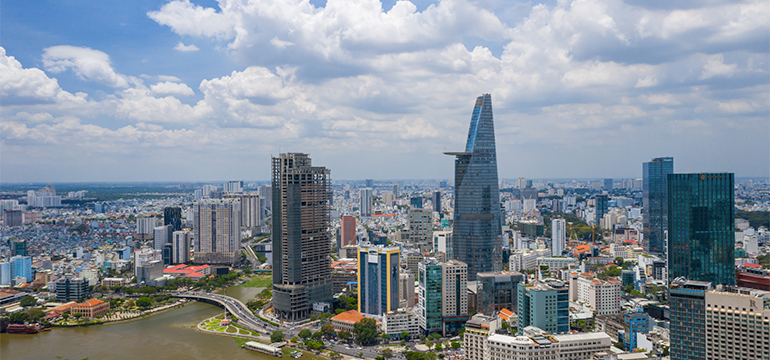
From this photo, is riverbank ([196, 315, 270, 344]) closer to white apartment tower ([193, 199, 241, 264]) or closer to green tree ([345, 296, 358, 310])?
green tree ([345, 296, 358, 310])

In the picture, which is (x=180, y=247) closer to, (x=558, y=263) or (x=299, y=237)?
(x=299, y=237)

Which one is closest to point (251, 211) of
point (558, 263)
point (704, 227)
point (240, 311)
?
point (240, 311)

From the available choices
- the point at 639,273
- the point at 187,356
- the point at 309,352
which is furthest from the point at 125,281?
the point at 639,273

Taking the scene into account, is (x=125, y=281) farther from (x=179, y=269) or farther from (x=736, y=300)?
(x=736, y=300)

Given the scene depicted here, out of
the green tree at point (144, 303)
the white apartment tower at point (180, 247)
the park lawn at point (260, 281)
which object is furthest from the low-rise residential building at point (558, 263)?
the white apartment tower at point (180, 247)

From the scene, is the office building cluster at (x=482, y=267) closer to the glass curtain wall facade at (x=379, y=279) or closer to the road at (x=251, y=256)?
the glass curtain wall facade at (x=379, y=279)

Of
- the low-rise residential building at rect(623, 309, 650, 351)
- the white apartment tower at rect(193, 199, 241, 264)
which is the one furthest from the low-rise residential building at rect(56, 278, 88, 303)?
the low-rise residential building at rect(623, 309, 650, 351)
